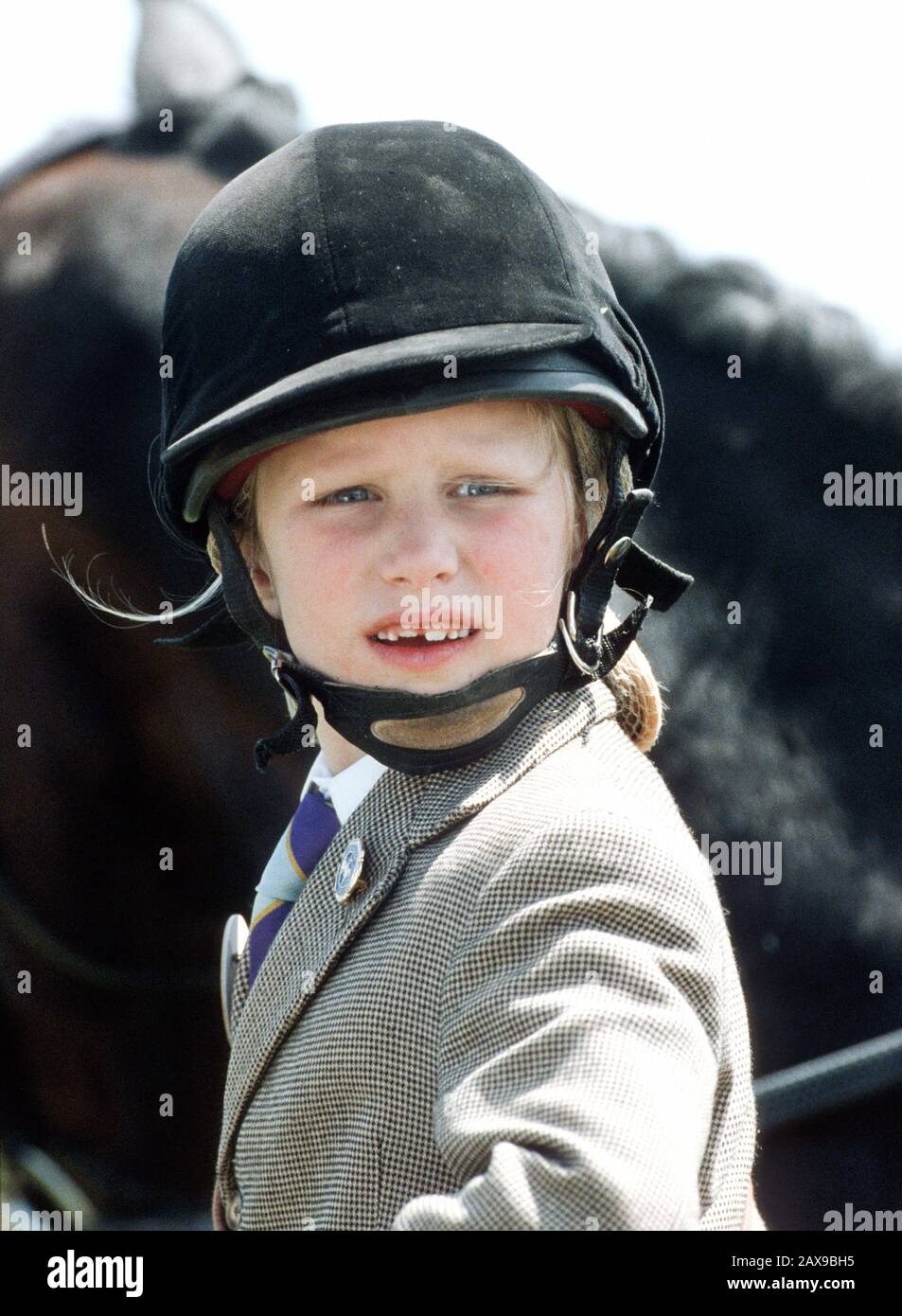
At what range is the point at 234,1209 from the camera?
1162 mm

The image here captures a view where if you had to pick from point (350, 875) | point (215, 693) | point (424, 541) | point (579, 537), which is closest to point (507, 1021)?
point (350, 875)

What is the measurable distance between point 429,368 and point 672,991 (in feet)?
1.54

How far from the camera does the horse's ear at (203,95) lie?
9.08ft

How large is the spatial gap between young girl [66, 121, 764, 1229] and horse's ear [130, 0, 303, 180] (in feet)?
5.10

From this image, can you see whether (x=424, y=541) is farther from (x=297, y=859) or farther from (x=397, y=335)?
(x=297, y=859)

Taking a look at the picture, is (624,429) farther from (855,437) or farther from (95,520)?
(95,520)

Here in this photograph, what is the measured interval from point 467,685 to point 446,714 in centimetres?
3

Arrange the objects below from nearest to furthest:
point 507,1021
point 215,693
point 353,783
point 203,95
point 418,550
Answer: point 507,1021 → point 418,550 → point 353,783 → point 215,693 → point 203,95

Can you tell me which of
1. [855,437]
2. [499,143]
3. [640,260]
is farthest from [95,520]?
[499,143]

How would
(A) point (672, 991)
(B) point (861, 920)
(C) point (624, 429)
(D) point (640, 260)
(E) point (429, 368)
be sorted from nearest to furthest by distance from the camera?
(A) point (672, 991) → (E) point (429, 368) → (C) point (624, 429) → (B) point (861, 920) → (D) point (640, 260)

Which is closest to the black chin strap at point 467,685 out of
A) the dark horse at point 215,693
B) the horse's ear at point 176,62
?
the dark horse at point 215,693

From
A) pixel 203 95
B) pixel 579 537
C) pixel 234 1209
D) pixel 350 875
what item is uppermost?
pixel 203 95

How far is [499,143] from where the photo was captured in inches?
51.3

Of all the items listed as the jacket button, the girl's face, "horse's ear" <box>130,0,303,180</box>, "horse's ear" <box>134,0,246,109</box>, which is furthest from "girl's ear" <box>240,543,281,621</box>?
"horse's ear" <box>134,0,246,109</box>
